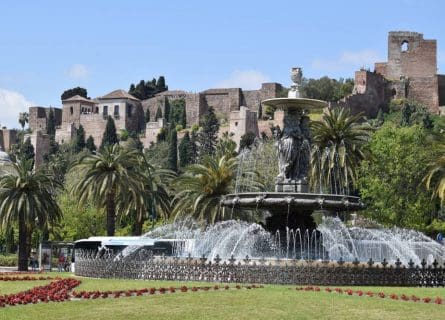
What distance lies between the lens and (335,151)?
48.0 meters

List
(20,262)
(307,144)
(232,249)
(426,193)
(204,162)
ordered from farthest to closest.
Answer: (426,193) → (204,162) → (20,262) → (232,249) → (307,144)

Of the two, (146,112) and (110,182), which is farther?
(146,112)

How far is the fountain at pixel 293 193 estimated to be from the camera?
25.5 meters

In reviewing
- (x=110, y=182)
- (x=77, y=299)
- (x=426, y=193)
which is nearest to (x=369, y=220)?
(x=426, y=193)

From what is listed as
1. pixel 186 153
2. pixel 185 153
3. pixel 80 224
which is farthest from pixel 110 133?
pixel 80 224

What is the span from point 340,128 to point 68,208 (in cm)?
2577

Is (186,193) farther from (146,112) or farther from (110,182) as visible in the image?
(146,112)

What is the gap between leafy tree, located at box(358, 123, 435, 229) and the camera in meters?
50.5

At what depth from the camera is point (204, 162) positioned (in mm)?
47344

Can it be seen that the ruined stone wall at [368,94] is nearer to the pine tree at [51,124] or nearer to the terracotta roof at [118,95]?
the terracotta roof at [118,95]

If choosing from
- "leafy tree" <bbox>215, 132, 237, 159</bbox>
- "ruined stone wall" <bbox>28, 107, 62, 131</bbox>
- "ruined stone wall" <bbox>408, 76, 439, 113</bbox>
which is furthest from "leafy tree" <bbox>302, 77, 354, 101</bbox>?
"leafy tree" <bbox>215, 132, 237, 159</bbox>

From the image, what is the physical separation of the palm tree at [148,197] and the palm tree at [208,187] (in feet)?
7.07

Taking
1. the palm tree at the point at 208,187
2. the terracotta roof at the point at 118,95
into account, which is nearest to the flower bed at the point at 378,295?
the palm tree at the point at 208,187

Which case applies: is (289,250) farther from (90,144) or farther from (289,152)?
(90,144)
